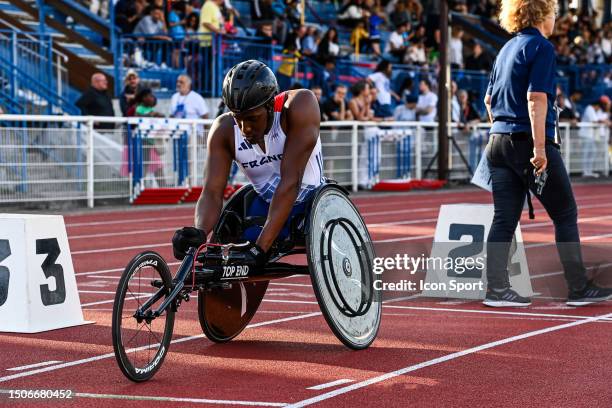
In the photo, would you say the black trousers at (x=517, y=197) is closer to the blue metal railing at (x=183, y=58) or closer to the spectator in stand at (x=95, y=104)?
the spectator in stand at (x=95, y=104)

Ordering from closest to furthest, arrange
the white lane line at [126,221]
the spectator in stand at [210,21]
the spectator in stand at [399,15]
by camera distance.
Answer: the white lane line at [126,221] < the spectator in stand at [210,21] < the spectator in stand at [399,15]

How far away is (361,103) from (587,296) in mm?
15240

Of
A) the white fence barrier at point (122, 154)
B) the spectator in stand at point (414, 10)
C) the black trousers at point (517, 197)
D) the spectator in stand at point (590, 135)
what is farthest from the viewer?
the spectator in stand at point (414, 10)

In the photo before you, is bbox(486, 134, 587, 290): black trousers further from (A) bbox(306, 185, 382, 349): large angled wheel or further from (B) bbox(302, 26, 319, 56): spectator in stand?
(B) bbox(302, 26, 319, 56): spectator in stand

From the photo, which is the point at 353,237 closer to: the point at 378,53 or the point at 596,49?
the point at 378,53

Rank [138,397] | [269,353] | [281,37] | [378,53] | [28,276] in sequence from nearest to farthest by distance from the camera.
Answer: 1. [138,397]
2. [269,353]
3. [28,276]
4. [281,37]
5. [378,53]

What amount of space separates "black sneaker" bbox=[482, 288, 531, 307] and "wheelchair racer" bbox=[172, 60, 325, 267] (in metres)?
2.12

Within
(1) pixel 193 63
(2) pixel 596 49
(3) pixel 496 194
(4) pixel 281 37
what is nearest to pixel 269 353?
(3) pixel 496 194

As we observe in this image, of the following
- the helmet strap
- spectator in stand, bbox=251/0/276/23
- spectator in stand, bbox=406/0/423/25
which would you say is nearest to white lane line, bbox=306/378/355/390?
the helmet strap

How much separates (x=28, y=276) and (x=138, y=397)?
7.36ft

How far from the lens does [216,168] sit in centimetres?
761

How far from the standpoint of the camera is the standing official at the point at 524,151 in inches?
350

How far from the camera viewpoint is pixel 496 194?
9.13 m

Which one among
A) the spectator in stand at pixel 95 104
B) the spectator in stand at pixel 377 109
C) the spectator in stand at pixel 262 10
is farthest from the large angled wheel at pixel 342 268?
the spectator in stand at pixel 262 10
